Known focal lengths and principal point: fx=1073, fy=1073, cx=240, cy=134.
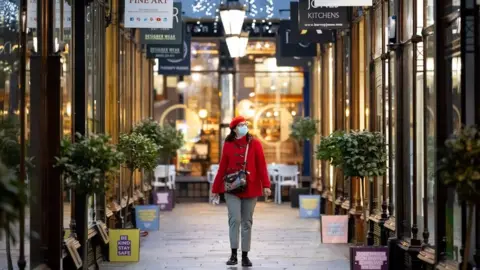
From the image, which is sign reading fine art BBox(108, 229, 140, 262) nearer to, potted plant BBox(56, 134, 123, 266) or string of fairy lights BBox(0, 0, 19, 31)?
potted plant BBox(56, 134, 123, 266)

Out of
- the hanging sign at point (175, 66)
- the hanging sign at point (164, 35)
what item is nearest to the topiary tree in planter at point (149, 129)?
the hanging sign at point (164, 35)

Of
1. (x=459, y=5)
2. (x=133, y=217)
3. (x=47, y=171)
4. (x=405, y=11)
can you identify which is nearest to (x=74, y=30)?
(x=47, y=171)

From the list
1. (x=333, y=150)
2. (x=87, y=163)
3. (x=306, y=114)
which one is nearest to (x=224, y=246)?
(x=333, y=150)

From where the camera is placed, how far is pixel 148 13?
14.4 meters

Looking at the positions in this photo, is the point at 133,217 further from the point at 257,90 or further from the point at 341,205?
the point at 257,90

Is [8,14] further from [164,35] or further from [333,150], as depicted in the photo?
[164,35]

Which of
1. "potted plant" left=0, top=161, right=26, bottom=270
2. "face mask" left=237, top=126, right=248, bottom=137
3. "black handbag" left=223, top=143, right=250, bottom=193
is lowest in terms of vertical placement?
"black handbag" left=223, top=143, right=250, bottom=193

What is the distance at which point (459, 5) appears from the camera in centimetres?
852

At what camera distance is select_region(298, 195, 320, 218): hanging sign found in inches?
800

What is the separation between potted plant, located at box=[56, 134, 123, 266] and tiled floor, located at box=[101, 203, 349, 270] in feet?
8.67

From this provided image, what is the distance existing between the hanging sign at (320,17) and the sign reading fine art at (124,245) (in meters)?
4.63

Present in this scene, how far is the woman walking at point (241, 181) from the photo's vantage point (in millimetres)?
12047

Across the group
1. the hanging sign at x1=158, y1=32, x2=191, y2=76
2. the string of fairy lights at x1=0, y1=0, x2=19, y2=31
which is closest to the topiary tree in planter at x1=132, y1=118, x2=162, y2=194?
the hanging sign at x1=158, y1=32, x2=191, y2=76

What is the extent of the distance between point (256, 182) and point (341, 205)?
16.6 ft
